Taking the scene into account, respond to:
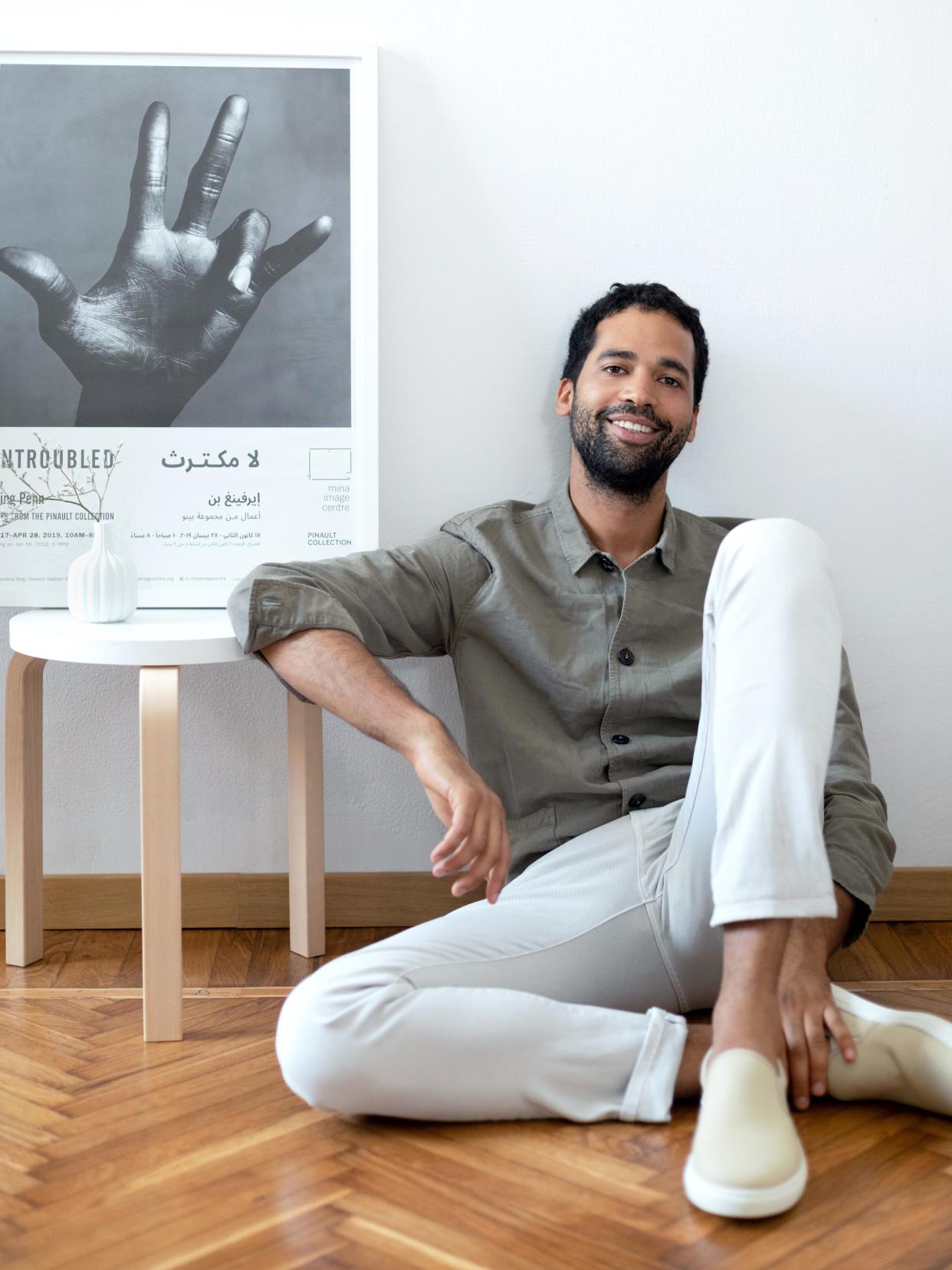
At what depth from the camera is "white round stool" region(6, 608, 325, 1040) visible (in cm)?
151

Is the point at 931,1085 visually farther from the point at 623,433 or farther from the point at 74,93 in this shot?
the point at 74,93

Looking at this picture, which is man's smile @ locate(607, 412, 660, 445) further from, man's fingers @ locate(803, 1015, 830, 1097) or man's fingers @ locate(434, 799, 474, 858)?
man's fingers @ locate(803, 1015, 830, 1097)

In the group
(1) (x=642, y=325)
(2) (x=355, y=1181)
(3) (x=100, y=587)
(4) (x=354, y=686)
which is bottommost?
(2) (x=355, y=1181)

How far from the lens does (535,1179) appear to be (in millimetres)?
1180

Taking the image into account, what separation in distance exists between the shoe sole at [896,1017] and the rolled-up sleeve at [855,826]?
0.11 metres

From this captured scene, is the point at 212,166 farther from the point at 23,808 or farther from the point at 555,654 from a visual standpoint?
the point at 23,808

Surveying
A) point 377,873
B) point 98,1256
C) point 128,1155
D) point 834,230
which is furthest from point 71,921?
point 834,230

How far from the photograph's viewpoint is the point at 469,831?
1260mm

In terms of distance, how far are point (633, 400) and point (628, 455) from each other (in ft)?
0.25

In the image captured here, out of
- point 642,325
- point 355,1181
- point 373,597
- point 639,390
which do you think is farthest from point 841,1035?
point 642,325

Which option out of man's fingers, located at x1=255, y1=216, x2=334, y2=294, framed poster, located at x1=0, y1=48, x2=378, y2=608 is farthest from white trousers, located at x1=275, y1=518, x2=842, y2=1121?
man's fingers, located at x1=255, y1=216, x2=334, y2=294

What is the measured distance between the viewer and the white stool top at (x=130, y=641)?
1.53 meters

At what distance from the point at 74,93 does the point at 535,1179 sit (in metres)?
1.58

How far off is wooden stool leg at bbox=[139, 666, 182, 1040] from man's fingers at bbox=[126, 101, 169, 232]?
70cm
